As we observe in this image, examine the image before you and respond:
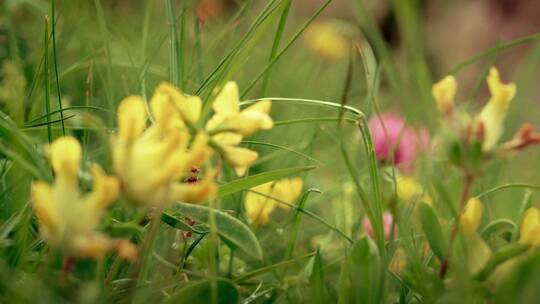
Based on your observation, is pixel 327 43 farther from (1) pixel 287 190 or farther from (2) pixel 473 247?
(2) pixel 473 247

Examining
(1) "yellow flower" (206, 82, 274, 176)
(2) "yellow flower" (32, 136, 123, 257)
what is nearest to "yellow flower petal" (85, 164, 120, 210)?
(2) "yellow flower" (32, 136, 123, 257)

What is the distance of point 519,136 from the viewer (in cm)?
53

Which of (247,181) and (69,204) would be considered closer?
(69,204)

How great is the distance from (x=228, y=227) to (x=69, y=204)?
0.55 ft

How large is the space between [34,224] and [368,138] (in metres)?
0.27

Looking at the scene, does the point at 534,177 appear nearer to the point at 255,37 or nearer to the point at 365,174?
the point at 365,174

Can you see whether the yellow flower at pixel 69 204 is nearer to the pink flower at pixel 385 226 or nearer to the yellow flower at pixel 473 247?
the yellow flower at pixel 473 247

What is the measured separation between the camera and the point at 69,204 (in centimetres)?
40

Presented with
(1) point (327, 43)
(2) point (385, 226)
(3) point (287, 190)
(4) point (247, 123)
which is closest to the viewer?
(4) point (247, 123)

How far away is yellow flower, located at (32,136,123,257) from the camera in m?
0.40

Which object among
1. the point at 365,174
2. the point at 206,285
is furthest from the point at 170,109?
the point at 365,174

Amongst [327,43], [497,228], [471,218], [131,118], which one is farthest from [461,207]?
[327,43]

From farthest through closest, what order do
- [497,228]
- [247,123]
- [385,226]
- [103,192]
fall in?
1. [385,226]
2. [497,228]
3. [247,123]
4. [103,192]

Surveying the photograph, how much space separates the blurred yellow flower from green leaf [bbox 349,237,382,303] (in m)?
0.19
